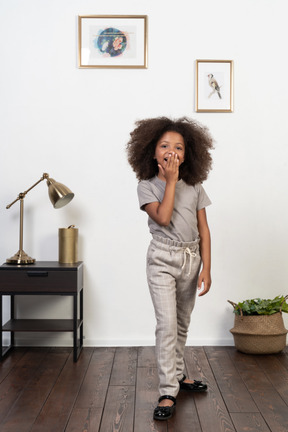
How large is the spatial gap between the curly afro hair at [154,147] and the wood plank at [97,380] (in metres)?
0.96

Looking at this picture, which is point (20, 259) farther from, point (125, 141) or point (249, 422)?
point (249, 422)

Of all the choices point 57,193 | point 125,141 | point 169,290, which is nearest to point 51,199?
point 57,193

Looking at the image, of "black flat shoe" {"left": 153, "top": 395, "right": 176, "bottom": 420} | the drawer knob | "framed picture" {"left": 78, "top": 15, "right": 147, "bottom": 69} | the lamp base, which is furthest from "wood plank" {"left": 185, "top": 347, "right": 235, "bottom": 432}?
"framed picture" {"left": 78, "top": 15, "right": 147, "bottom": 69}

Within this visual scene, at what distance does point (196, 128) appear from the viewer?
2.42 m

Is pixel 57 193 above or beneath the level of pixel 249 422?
above

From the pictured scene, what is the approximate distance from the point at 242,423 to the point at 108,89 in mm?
2063

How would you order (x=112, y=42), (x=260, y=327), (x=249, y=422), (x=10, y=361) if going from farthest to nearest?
(x=112, y=42), (x=260, y=327), (x=10, y=361), (x=249, y=422)

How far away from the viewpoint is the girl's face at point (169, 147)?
7.44 ft

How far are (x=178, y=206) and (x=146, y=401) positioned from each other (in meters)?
0.82

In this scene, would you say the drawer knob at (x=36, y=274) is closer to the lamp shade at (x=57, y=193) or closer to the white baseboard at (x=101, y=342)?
the lamp shade at (x=57, y=193)

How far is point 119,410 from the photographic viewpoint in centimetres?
220

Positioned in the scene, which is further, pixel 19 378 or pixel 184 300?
pixel 19 378

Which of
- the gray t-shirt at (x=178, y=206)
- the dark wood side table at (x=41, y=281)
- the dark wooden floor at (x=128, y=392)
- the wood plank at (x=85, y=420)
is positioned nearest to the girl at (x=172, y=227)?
the gray t-shirt at (x=178, y=206)

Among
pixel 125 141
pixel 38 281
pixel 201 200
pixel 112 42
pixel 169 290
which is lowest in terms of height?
pixel 38 281
